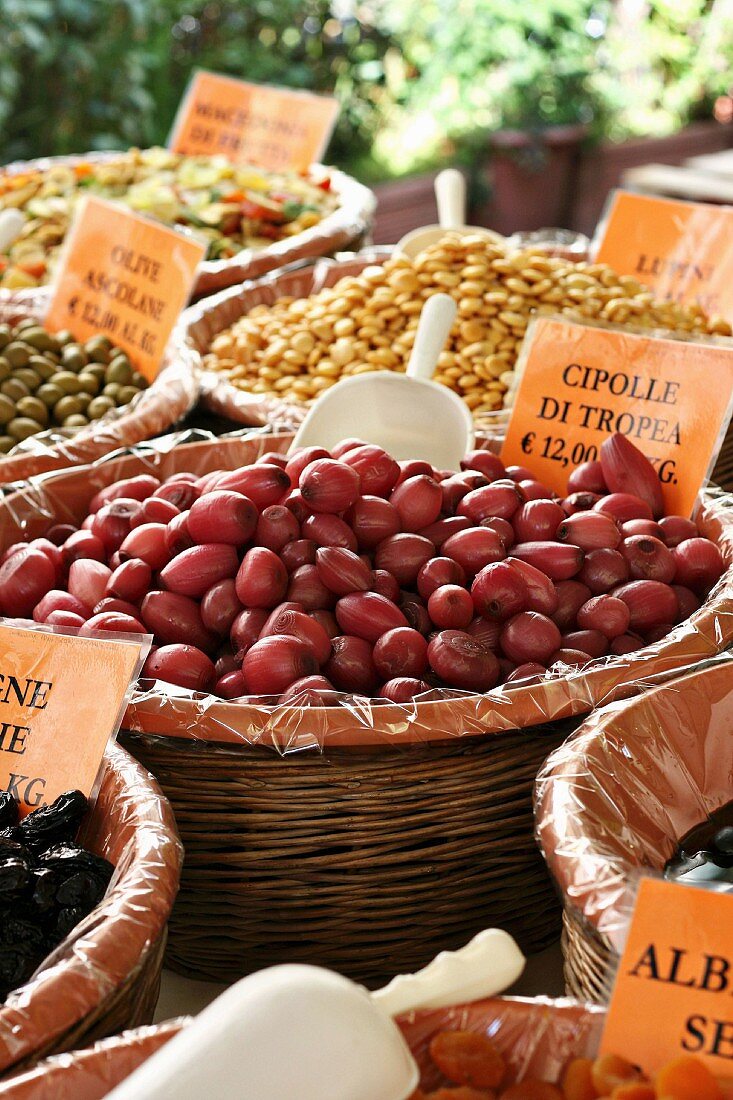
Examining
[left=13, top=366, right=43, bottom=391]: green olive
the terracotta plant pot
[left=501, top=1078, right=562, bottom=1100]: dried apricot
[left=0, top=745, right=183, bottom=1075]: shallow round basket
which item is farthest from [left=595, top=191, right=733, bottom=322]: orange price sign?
the terracotta plant pot

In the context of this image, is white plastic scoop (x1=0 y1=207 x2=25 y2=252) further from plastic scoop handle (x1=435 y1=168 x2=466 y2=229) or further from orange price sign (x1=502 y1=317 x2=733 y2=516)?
orange price sign (x1=502 y1=317 x2=733 y2=516)

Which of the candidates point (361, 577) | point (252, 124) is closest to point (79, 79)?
point (252, 124)

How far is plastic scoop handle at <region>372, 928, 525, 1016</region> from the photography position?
66cm

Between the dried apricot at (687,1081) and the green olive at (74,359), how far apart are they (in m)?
1.47

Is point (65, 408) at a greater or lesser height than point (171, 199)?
lesser

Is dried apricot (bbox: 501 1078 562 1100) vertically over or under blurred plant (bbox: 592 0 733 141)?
under

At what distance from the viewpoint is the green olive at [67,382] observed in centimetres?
179

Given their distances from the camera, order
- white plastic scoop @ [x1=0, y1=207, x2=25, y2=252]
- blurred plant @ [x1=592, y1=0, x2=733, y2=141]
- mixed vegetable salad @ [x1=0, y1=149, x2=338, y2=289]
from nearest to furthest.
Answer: white plastic scoop @ [x1=0, y1=207, x2=25, y2=252], mixed vegetable salad @ [x1=0, y1=149, x2=338, y2=289], blurred plant @ [x1=592, y1=0, x2=733, y2=141]

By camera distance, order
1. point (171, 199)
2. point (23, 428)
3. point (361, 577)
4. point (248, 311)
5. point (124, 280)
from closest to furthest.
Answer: point (361, 577) < point (23, 428) < point (124, 280) < point (248, 311) < point (171, 199)

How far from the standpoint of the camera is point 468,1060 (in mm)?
662

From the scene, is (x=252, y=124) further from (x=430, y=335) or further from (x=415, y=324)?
(x=430, y=335)

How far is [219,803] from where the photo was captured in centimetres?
96

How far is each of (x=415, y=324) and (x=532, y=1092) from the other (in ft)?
4.23

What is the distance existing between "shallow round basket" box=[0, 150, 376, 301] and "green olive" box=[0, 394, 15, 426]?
0.43m
